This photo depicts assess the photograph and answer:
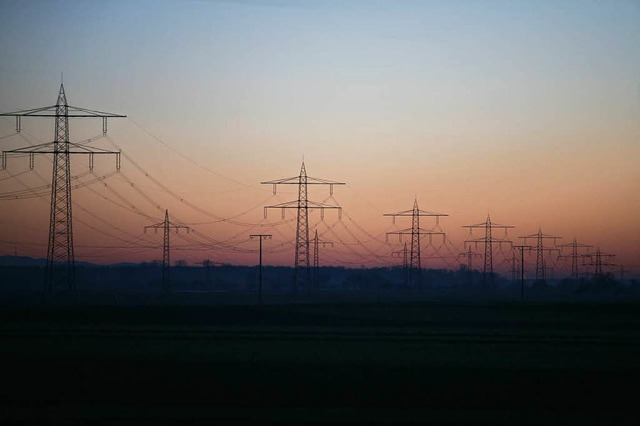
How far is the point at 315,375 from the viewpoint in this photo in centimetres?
2884

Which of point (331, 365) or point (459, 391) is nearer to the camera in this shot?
point (459, 391)

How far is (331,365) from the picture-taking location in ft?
104

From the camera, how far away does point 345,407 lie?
22.8 metres

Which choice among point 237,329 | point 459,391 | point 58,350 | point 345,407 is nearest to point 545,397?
point 459,391

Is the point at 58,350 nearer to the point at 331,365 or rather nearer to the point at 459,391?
the point at 331,365

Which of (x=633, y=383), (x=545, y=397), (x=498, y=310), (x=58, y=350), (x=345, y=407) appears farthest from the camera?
(x=498, y=310)

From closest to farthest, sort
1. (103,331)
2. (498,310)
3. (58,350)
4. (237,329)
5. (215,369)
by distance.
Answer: (215,369), (58,350), (103,331), (237,329), (498,310)

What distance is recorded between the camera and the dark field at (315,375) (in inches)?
862

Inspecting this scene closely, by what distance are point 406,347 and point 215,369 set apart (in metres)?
13.1

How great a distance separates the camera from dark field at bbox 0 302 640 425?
21.9m

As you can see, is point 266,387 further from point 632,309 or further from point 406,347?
point 632,309

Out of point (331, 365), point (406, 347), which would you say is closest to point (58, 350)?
point (331, 365)

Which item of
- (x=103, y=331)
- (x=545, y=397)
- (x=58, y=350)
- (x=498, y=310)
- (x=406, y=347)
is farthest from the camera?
(x=498, y=310)

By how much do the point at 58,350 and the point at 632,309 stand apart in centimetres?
→ 6469
